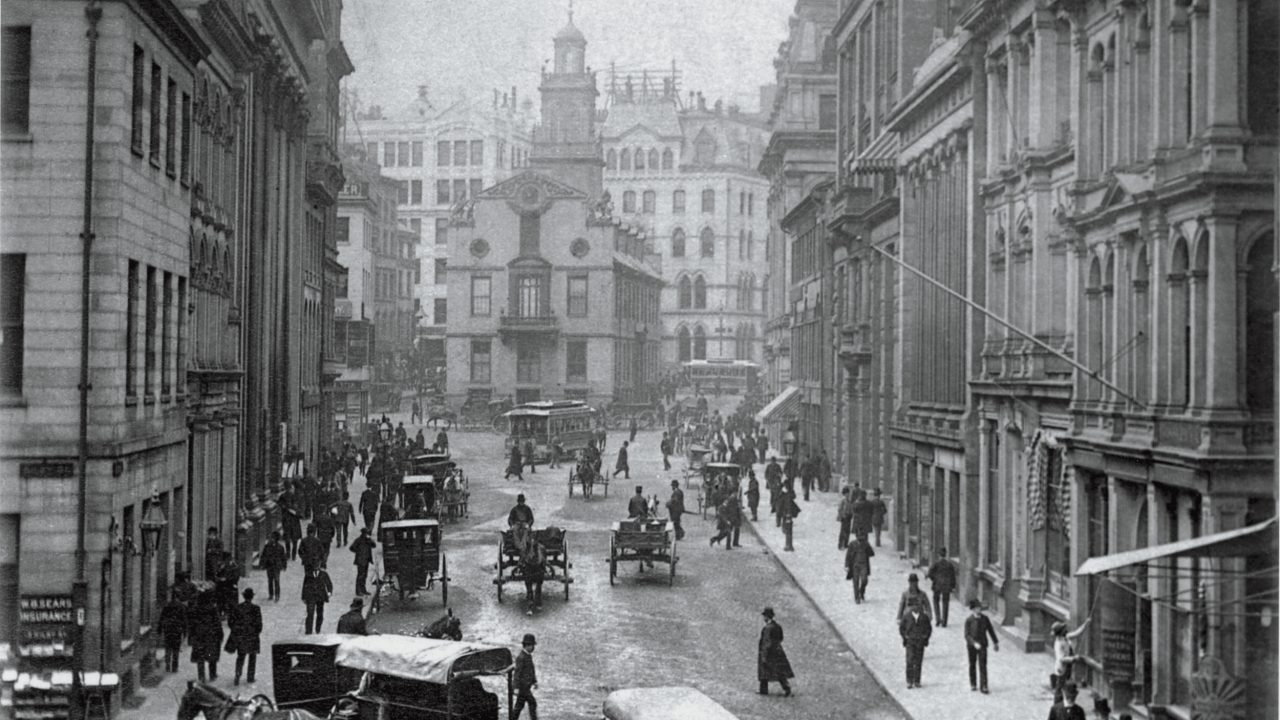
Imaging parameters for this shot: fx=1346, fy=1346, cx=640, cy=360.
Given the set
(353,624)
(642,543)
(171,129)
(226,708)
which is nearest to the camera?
(226,708)

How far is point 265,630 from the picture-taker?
78.6ft

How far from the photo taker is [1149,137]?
18562mm

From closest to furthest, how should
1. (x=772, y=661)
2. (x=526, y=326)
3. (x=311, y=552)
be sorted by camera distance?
(x=772, y=661), (x=311, y=552), (x=526, y=326)

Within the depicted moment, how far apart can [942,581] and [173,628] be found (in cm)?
1355

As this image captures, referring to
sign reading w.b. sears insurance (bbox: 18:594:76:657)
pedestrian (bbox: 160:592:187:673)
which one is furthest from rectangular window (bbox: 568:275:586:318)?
sign reading w.b. sears insurance (bbox: 18:594:76:657)

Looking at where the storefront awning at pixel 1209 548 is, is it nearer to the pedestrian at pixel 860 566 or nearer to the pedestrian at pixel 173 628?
the pedestrian at pixel 173 628

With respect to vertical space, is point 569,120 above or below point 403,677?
above

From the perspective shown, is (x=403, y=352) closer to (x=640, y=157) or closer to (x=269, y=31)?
(x=640, y=157)

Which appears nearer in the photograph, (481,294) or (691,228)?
(481,294)

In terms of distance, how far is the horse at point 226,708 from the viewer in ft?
45.1

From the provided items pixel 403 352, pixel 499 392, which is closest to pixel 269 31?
pixel 499 392

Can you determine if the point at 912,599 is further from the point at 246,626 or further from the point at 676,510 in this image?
the point at 676,510

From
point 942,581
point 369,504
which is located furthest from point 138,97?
point 369,504

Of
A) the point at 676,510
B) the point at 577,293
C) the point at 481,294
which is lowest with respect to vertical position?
the point at 676,510
